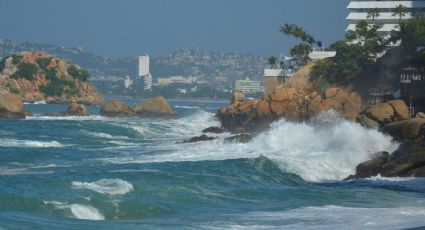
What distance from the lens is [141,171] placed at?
34156 mm

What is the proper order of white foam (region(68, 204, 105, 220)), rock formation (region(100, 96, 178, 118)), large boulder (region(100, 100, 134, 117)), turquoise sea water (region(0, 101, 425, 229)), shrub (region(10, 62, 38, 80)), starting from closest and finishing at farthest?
turquoise sea water (region(0, 101, 425, 229)) → white foam (region(68, 204, 105, 220)) → large boulder (region(100, 100, 134, 117)) → rock formation (region(100, 96, 178, 118)) → shrub (region(10, 62, 38, 80))

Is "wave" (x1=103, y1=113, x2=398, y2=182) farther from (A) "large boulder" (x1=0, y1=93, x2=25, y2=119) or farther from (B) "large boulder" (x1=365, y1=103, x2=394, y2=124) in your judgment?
(A) "large boulder" (x1=0, y1=93, x2=25, y2=119)

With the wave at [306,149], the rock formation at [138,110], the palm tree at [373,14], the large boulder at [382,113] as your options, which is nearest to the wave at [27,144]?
the wave at [306,149]

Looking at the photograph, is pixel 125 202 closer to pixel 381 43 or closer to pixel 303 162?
pixel 303 162

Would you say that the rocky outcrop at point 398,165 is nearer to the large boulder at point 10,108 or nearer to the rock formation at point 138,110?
the large boulder at point 10,108

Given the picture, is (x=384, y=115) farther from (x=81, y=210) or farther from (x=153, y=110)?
(x=153, y=110)

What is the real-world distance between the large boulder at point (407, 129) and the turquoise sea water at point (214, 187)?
0.51 meters

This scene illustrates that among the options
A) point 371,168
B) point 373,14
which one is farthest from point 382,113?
point 373,14

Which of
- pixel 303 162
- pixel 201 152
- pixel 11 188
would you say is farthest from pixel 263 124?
pixel 11 188

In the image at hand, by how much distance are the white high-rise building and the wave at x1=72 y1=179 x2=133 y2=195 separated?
57.9 metres

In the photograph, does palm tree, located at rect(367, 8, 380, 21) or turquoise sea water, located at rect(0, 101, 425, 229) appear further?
palm tree, located at rect(367, 8, 380, 21)

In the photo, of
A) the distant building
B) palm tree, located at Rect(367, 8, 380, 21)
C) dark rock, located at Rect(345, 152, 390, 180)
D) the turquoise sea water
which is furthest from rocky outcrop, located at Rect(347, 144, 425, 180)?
the distant building

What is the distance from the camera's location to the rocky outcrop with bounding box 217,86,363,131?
63125mm

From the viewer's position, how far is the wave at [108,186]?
28.5 metres
